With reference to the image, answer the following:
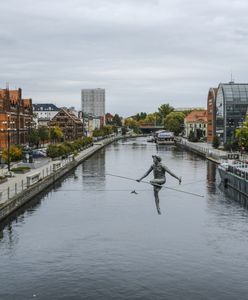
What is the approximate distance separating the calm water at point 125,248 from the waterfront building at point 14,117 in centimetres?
4912

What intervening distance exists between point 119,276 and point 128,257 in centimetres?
383

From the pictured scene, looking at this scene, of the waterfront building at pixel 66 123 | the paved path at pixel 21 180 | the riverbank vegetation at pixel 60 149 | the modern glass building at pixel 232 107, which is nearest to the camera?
the paved path at pixel 21 180

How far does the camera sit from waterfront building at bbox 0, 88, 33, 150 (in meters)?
113

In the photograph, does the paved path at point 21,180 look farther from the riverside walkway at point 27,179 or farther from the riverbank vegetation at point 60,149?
the riverbank vegetation at point 60,149

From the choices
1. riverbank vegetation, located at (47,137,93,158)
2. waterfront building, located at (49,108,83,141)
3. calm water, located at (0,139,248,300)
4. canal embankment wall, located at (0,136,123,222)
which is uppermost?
waterfront building, located at (49,108,83,141)

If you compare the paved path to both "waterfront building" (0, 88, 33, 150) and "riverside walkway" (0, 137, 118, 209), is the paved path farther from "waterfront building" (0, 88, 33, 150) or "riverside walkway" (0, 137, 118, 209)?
"waterfront building" (0, 88, 33, 150)

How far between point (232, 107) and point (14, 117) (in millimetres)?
57740

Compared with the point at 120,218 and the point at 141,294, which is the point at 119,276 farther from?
the point at 120,218

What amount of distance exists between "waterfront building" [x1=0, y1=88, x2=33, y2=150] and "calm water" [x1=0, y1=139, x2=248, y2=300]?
49.1 metres

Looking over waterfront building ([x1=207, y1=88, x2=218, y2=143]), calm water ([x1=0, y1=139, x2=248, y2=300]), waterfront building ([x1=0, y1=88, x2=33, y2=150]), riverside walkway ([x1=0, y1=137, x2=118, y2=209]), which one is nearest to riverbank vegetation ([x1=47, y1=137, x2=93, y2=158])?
riverside walkway ([x1=0, y1=137, x2=118, y2=209])

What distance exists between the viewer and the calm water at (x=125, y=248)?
33.1m

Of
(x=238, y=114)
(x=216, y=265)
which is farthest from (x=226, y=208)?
(x=238, y=114)

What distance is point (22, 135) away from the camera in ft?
444

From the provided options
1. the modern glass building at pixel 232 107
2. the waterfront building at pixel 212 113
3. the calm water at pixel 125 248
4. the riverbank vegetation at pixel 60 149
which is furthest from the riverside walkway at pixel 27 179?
the waterfront building at pixel 212 113
